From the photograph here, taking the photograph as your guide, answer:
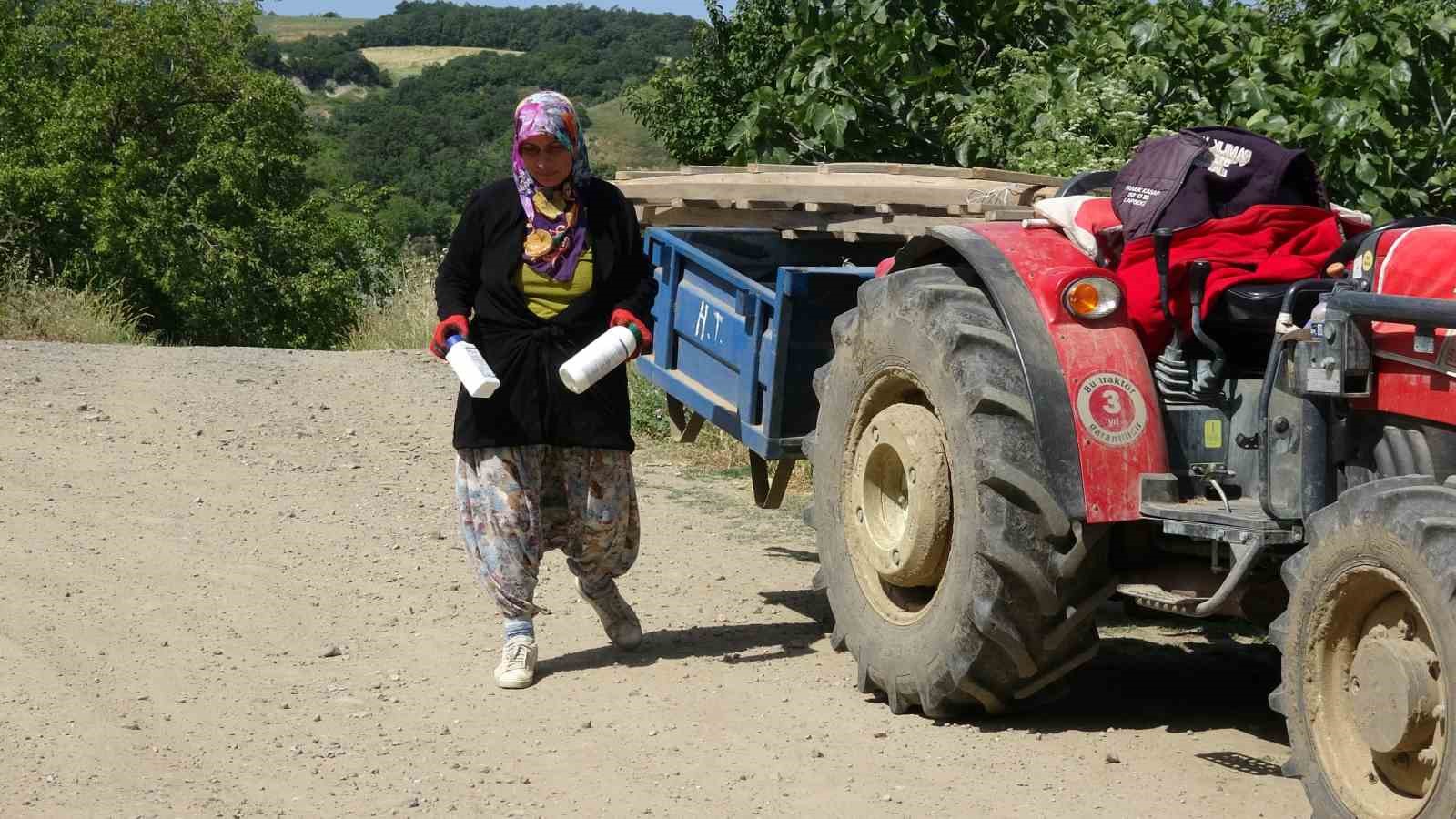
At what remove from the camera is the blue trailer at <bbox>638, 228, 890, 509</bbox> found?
657 cm

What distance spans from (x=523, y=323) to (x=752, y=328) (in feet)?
3.51

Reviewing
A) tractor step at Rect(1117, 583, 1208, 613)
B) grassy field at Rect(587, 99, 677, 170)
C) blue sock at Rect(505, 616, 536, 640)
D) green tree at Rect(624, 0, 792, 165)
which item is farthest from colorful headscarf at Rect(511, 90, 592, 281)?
grassy field at Rect(587, 99, 677, 170)

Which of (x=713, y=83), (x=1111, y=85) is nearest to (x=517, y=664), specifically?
(x=1111, y=85)

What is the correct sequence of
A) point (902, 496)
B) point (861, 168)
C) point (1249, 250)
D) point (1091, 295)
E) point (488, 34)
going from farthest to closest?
1. point (488, 34)
2. point (861, 168)
3. point (902, 496)
4. point (1091, 295)
5. point (1249, 250)

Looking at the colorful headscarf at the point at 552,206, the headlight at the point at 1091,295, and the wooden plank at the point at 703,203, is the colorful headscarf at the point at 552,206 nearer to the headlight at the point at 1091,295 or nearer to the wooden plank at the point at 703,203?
the wooden plank at the point at 703,203

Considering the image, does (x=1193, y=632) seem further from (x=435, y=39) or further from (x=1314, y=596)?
(x=435, y=39)

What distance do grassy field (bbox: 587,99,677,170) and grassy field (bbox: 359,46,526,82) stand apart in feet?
67.0

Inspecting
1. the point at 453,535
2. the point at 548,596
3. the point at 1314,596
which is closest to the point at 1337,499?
the point at 1314,596

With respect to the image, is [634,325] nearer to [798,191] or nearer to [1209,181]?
[798,191]

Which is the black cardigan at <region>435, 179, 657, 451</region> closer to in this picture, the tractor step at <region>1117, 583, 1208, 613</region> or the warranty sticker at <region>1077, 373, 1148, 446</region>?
the warranty sticker at <region>1077, 373, 1148, 446</region>

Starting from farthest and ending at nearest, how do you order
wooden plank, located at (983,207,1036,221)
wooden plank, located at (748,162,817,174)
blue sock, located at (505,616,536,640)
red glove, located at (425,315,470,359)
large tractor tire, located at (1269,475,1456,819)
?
wooden plank, located at (748,162,817,174)
wooden plank, located at (983,207,1036,221)
blue sock, located at (505,616,536,640)
red glove, located at (425,315,470,359)
large tractor tire, located at (1269,475,1456,819)

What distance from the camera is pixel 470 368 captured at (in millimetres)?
5707

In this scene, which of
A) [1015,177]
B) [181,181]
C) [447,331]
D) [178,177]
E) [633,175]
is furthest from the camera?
[181,181]

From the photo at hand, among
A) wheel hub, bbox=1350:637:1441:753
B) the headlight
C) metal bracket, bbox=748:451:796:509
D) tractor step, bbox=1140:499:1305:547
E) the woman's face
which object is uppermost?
the woman's face
